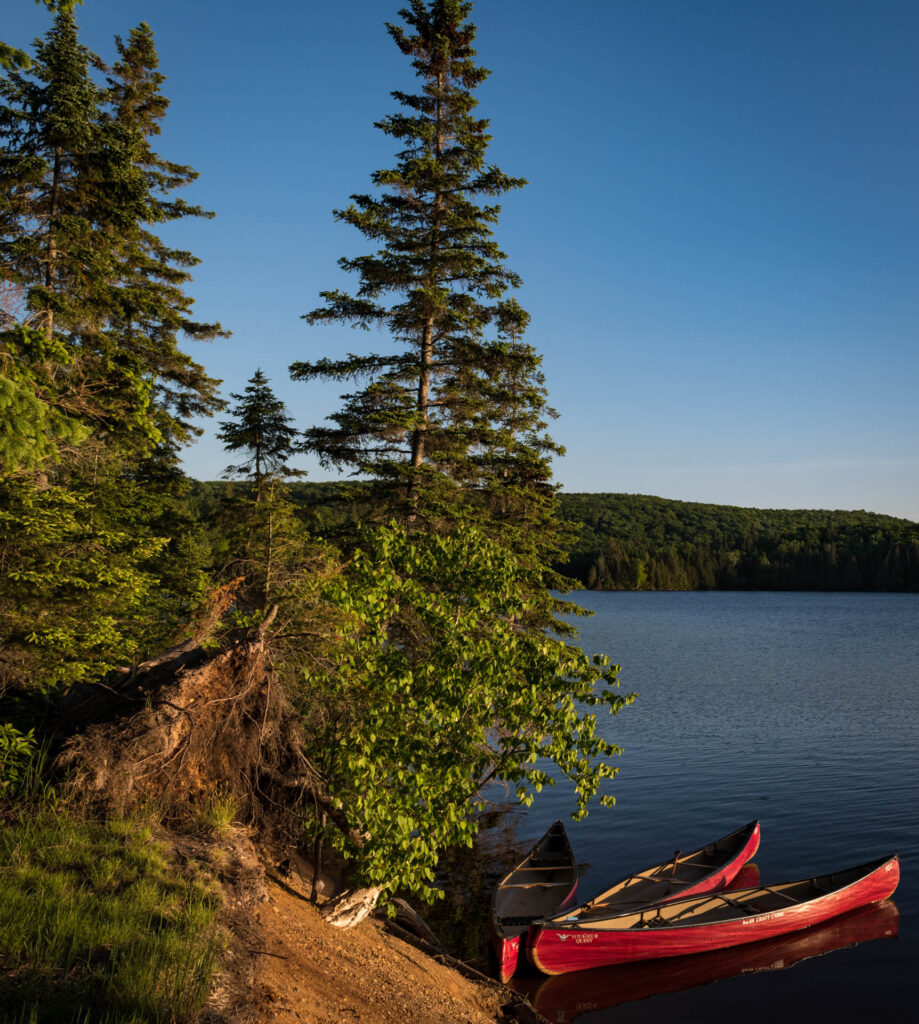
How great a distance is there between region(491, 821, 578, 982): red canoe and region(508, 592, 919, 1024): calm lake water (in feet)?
2.34

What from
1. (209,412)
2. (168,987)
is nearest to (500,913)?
(168,987)

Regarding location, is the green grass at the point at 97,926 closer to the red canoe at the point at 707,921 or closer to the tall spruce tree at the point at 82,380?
the tall spruce tree at the point at 82,380

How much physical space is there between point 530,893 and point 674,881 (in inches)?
115

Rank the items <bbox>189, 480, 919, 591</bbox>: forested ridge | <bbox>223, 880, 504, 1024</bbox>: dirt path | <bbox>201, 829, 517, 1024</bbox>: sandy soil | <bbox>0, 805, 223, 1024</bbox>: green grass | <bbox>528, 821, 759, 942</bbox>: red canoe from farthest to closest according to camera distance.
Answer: <bbox>189, 480, 919, 591</bbox>: forested ridge, <bbox>528, 821, 759, 942</bbox>: red canoe, <bbox>223, 880, 504, 1024</bbox>: dirt path, <bbox>201, 829, 517, 1024</bbox>: sandy soil, <bbox>0, 805, 223, 1024</bbox>: green grass

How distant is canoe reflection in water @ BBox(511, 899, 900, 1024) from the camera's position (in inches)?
463

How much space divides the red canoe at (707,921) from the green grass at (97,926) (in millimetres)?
7218

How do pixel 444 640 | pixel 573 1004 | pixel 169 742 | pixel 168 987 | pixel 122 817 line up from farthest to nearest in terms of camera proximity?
pixel 573 1004
pixel 444 640
pixel 169 742
pixel 122 817
pixel 168 987

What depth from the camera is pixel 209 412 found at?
2330cm

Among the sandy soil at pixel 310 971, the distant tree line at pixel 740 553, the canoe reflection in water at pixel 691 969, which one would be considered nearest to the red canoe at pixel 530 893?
the canoe reflection in water at pixel 691 969

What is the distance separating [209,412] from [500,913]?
17152mm

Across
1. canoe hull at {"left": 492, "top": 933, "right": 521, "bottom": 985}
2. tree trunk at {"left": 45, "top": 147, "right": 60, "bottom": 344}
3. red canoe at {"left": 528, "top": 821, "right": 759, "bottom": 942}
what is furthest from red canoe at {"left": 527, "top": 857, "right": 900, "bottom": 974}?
tree trunk at {"left": 45, "top": 147, "right": 60, "bottom": 344}

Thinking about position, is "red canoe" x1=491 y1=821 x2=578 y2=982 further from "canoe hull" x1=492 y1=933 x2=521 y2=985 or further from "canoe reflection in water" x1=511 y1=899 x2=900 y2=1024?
"canoe reflection in water" x1=511 y1=899 x2=900 y2=1024

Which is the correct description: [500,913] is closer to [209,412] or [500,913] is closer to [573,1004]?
[573,1004]

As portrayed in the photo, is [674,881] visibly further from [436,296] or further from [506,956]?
[436,296]
